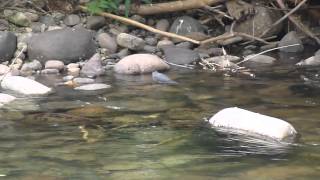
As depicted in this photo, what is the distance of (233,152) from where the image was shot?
3.76 m

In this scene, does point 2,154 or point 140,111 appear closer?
point 2,154

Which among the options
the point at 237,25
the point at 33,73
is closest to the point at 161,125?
the point at 33,73

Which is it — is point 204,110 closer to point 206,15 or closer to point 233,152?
point 233,152

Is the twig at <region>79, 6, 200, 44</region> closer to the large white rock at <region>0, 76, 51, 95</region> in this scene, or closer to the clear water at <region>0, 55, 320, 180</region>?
the clear water at <region>0, 55, 320, 180</region>

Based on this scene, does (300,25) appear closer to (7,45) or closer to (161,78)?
(161,78)

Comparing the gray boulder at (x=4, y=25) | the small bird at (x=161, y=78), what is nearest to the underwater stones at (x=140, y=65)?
the small bird at (x=161, y=78)

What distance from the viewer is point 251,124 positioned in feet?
13.7

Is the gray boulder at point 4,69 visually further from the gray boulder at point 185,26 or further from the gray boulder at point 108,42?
the gray boulder at point 185,26

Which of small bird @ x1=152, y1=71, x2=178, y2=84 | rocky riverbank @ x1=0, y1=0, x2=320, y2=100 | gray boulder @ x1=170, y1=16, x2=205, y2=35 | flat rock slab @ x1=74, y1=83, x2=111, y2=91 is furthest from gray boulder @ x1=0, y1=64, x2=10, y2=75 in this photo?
gray boulder @ x1=170, y1=16, x2=205, y2=35

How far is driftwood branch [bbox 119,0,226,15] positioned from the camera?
319 inches

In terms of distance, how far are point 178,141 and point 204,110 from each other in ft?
2.92

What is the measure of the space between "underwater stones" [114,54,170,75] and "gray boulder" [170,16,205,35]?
4.93 ft

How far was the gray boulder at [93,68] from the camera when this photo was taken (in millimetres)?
6793

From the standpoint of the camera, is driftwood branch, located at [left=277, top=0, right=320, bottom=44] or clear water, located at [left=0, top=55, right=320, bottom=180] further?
driftwood branch, located at [left=277, top=0, right=320, bottom=44]
